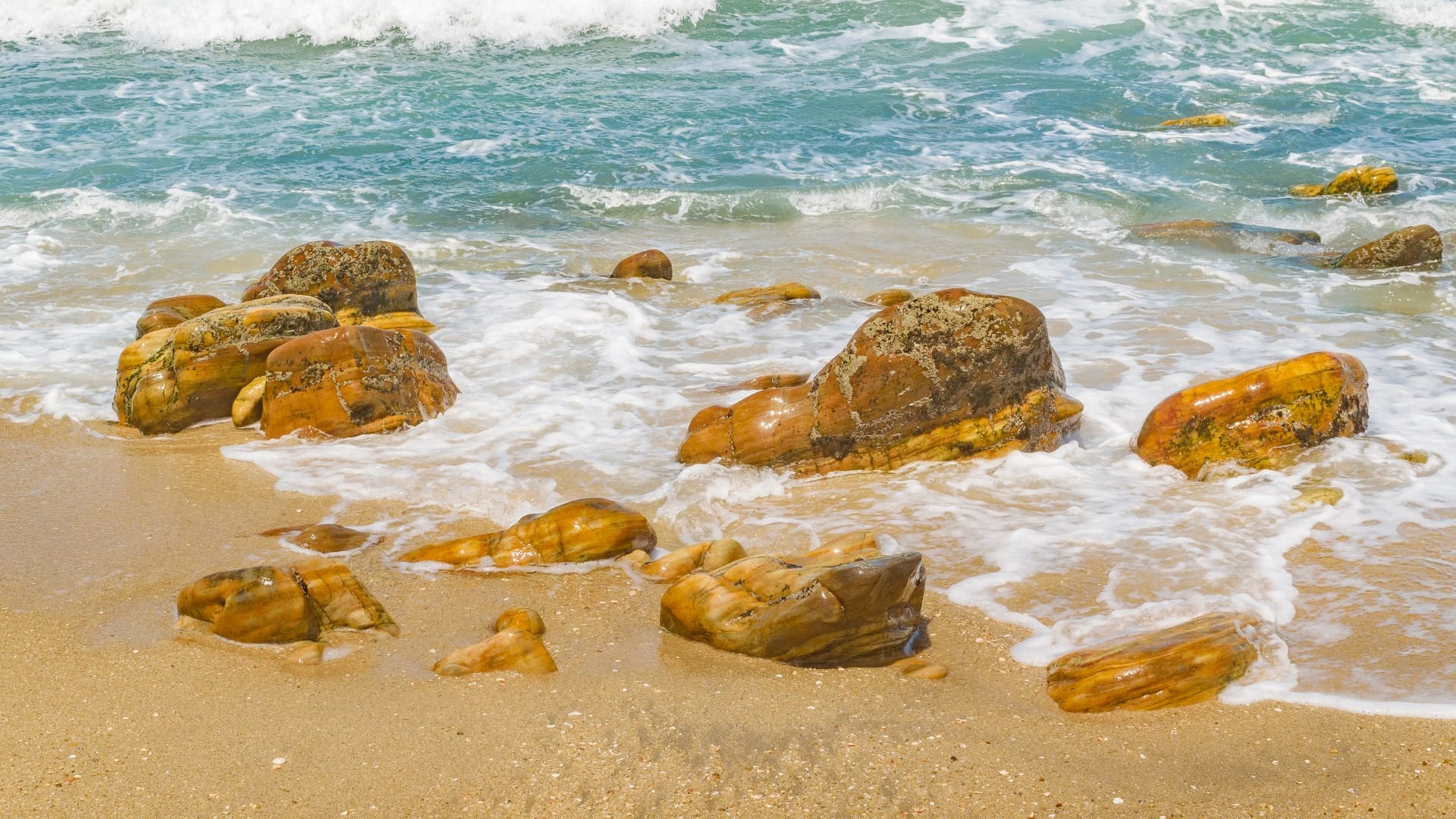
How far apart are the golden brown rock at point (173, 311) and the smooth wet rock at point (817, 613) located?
4.80 m

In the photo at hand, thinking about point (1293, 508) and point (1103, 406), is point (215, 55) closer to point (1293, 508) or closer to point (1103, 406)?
point (1103, 406)

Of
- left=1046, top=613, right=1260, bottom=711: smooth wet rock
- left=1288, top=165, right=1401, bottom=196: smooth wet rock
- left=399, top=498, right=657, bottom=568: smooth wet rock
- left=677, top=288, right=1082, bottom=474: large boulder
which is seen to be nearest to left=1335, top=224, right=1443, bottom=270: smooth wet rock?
left=1288, top=165, right=1401, bottom=196: smooth wet rock

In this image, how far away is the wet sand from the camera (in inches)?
115

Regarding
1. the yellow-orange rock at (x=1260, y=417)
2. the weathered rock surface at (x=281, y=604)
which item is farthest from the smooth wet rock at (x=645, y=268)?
the weathered rock surface at (x=281, y=604)

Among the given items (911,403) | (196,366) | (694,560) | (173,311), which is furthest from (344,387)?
(911,403)

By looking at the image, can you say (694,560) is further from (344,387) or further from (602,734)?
(344,387)

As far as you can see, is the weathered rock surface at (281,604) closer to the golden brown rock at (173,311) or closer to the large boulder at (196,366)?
the large boulder at (196,366)

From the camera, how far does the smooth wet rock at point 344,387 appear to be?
5.88 metres

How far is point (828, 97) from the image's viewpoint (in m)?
15.7

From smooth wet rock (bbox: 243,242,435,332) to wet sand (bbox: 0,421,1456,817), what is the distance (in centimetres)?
385

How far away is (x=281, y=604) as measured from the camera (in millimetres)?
3752

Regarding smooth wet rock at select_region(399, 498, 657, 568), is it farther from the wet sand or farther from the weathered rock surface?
the weathered rock surface

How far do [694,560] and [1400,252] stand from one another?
723 centimetres

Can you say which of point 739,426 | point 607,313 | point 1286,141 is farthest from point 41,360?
point 1286,141
